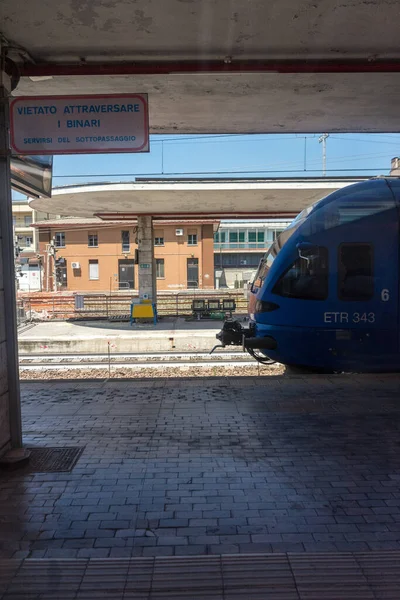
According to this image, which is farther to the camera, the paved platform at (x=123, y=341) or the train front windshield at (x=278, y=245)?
the paved platform at (x=123, y=341)

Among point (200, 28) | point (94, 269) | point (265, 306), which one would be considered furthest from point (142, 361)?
point (94, 269)

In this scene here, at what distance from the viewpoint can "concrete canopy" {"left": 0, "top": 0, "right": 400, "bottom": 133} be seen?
3.79 metres

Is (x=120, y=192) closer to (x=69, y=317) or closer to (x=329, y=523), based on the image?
(x=69, y=317)

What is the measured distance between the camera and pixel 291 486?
3.60 metres

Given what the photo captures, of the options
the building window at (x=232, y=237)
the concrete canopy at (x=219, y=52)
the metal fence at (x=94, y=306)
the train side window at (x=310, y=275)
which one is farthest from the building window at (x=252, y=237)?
the concrete canopy at (x=219, y=52)

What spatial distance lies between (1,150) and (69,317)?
18.6 meters

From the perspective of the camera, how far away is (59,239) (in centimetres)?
3897

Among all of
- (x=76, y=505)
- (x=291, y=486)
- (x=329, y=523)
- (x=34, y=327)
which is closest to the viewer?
(x=329, y=523)

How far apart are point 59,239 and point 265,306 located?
34.7 m

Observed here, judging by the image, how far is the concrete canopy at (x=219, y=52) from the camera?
12.5 feet

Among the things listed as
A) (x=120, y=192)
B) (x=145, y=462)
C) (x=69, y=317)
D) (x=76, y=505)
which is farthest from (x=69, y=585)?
(x=69, y=317)

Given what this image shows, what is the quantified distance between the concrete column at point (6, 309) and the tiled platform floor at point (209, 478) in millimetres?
503

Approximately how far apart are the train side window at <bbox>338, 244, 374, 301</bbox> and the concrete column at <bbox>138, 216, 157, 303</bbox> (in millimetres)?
13572

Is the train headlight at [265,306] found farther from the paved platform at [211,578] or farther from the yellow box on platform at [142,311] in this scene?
the yellow box on platform at [142,311]
